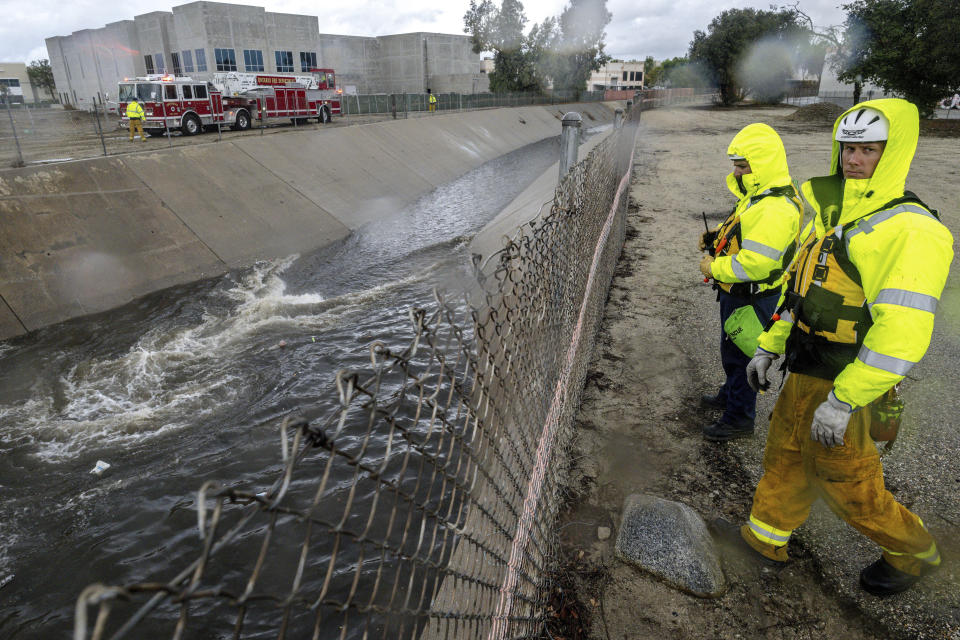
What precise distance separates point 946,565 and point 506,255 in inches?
116

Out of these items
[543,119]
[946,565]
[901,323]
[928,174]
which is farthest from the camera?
[543,119]

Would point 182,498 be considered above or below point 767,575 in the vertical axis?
below

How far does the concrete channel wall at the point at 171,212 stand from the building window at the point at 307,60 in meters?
33.3

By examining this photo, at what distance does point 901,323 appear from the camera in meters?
2.16

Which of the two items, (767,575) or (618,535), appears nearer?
(767,575)

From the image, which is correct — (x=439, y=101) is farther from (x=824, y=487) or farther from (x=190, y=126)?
(x=824, y=487)

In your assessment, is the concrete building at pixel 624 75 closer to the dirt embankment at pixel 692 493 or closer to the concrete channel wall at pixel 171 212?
the concrete channel wall at pixel 171 212

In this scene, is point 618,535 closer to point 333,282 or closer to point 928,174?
point 333,282

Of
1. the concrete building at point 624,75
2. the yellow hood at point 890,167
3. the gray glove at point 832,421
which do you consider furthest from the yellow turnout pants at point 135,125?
the concrete building at point 624,75

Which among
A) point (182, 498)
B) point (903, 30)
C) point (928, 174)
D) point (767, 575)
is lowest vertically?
point (182, 498)

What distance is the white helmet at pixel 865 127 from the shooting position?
2.37 metres

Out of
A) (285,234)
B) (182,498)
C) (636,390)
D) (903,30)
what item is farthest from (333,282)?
(903,30)

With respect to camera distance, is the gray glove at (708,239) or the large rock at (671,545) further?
the gray glove at (708,239)

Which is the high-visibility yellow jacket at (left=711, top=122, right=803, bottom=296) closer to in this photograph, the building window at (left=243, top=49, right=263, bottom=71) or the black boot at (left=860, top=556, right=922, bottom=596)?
the black boot at (left=860, top=556, right=922, bottom=596)
